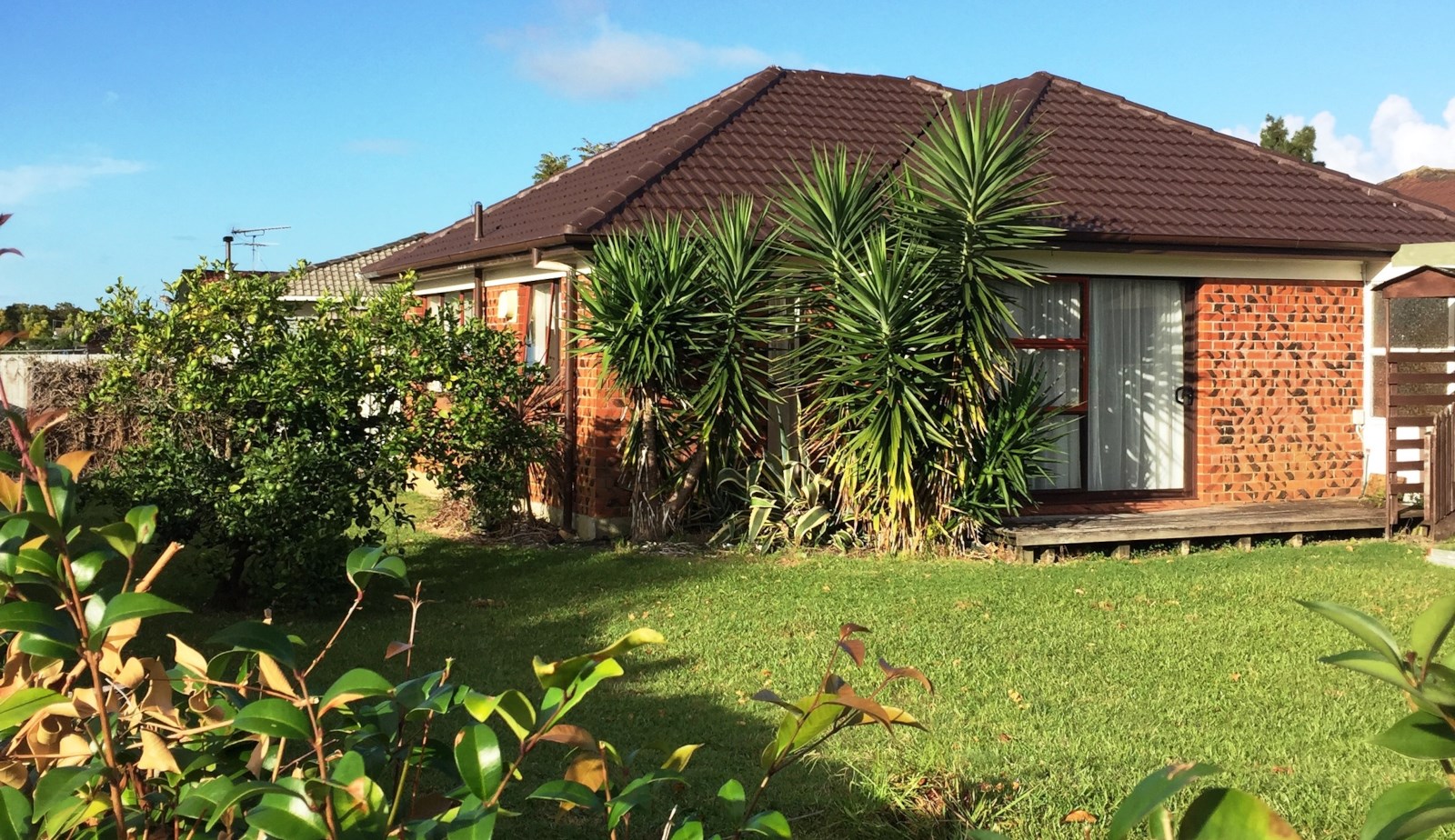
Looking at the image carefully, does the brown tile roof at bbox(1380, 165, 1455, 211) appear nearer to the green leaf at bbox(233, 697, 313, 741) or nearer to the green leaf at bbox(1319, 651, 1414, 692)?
the green leaf at bbox(1319, 651, 1414, 692)

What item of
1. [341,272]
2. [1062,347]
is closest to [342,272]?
[341,272]

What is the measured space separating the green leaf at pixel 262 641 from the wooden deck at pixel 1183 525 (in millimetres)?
10195

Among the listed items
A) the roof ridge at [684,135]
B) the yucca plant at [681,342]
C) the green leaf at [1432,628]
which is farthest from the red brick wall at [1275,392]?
the green leaf at [1432,628]

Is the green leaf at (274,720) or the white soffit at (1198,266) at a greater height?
the white soffit at (1198,266)

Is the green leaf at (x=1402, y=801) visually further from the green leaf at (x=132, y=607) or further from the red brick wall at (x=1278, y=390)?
the red brick wall at (x=1278, y=390)

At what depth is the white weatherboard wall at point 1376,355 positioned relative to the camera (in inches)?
532

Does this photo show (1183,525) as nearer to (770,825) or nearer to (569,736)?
(770,825)

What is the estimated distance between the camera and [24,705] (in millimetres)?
1826

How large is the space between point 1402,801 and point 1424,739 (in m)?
0.09

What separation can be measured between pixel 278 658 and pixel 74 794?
0.36 metres

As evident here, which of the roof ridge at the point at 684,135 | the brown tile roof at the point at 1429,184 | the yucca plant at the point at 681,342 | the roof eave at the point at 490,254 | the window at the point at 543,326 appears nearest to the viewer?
the yucca plant at the point at 681,342

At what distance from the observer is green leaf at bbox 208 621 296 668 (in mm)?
1818

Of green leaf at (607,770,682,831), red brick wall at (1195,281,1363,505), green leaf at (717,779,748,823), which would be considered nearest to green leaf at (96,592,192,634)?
green leaf at (607,770,682,831)

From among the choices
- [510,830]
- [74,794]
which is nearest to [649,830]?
[510,830]
